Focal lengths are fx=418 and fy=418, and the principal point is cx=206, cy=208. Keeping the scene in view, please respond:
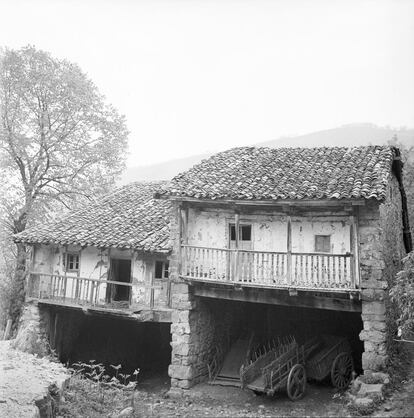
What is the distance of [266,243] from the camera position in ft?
43.4

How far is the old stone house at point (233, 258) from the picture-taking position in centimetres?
1149

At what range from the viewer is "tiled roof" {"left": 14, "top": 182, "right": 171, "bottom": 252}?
14.6 metres

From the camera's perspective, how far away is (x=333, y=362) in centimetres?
1291

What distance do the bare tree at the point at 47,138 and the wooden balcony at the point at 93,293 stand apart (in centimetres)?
227

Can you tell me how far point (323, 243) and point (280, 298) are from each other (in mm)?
2093

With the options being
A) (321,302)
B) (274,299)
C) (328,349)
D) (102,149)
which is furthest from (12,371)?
(102,149)

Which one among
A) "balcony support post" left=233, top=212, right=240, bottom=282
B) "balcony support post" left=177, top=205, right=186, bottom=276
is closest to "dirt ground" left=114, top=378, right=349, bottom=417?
"balcony support post" left=233, top=212, right=240, bottom=282

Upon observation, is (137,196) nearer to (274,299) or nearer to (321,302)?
(274,299)

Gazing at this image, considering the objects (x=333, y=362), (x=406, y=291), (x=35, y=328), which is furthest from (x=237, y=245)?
(x=35, y=328)

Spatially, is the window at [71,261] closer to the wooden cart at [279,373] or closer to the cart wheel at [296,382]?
the wooden cart at [279,373]

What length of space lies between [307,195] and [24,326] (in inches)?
467

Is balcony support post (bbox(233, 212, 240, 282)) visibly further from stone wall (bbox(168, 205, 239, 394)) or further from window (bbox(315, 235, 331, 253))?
window (bbox(315, 235, 331, 253))

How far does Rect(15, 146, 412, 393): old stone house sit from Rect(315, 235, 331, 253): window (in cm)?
3

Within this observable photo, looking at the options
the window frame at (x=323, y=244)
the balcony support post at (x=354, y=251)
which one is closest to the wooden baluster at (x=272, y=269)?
the window frame at (x=323, y=244)
